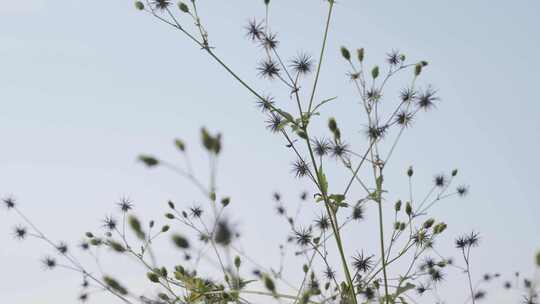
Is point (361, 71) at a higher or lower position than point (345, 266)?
higher

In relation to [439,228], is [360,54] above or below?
above

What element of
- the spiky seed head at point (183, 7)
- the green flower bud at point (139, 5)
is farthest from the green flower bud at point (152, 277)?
the green flower bud at point (139, 5)

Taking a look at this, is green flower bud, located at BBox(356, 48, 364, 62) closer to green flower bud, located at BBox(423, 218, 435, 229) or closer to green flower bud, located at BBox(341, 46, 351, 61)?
green flower bud, located at BBox(341, 46, 351, 61)

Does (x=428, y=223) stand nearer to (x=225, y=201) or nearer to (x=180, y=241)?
(x=225, y=201)

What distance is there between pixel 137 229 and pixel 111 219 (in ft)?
10.7

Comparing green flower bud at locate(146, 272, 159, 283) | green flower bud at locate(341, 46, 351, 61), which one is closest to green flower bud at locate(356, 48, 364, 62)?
green flower bud at locate(341, 46, 351, 61)

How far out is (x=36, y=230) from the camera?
5.72 m

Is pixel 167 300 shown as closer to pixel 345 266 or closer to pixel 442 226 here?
pixel 345 266

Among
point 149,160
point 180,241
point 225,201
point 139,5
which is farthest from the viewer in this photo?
point 139,5

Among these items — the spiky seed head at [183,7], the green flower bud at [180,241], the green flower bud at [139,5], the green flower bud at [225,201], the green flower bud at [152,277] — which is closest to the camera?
the green flower bud at [180,241]

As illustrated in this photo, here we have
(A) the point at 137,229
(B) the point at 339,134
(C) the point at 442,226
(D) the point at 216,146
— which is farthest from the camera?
(C) the point at 442,226

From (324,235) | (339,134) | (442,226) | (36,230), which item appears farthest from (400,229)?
(36,230)

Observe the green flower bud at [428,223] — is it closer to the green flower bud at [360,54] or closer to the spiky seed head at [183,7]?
the green flower bud at [360,54]

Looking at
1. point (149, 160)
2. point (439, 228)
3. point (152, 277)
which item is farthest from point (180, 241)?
point (439, 228)
